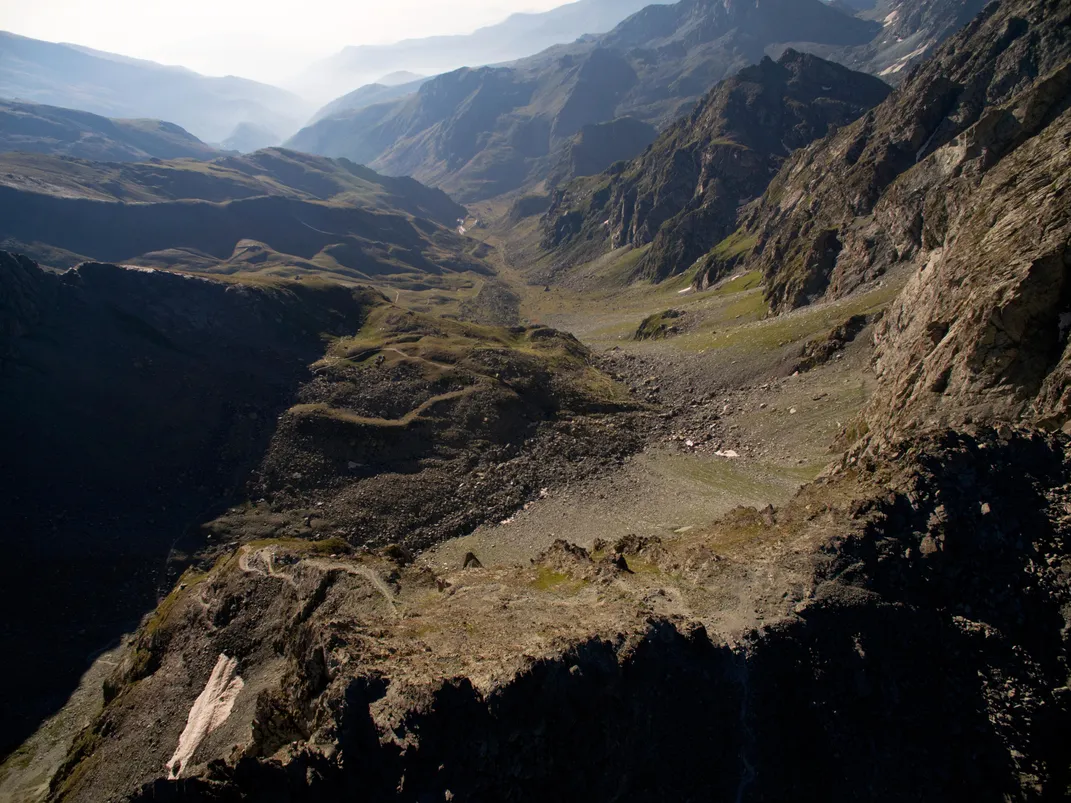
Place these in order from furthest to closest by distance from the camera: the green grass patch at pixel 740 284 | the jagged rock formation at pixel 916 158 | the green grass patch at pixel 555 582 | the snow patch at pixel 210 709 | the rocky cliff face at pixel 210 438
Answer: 1. the green grass patch at pixel 740 284
2. the jagged rock formation at pixel 916 158
3. the rocky cliff face at pixel 210 438
4. the green grass patch at pixel 555 582
5. the snow patch at pixel 210 709

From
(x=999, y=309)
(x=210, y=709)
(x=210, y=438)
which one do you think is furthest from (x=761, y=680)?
(x=210, y=438)

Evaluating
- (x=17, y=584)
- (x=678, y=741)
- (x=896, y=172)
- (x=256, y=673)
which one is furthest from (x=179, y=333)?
(x=896, y=172)

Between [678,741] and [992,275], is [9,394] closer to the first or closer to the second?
[678,741]

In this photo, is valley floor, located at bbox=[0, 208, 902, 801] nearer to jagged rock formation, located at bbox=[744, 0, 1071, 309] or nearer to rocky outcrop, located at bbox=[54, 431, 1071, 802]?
rocky outcrop, located at bbox=[54, 431, 1071, 802]

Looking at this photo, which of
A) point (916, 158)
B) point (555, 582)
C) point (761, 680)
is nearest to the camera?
point (761, 680)

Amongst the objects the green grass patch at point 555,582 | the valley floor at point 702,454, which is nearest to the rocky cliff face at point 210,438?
the valley floor at point 702,454

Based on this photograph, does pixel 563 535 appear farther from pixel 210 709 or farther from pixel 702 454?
pixel 210 709

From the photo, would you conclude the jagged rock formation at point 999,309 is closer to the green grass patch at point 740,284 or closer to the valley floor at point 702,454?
the valley floor at point 702,454

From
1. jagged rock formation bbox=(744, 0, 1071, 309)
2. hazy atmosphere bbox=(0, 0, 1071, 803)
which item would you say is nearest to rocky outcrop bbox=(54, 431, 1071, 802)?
hazy atmosphere bbox=(0, 0, 1071, 803)
